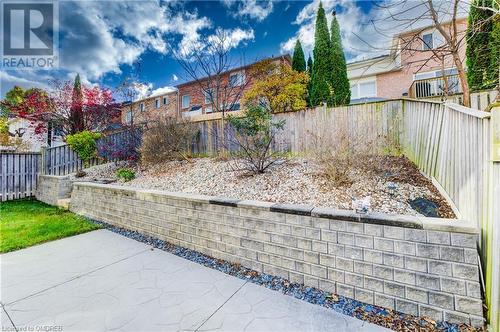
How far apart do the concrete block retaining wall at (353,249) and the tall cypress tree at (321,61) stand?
10.9 metres

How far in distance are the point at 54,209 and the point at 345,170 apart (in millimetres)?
7626

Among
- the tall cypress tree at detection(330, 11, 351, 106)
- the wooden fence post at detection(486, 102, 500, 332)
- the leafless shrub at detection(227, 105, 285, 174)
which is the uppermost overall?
the tall cypress tree at detection(330, 11, 351, 106)

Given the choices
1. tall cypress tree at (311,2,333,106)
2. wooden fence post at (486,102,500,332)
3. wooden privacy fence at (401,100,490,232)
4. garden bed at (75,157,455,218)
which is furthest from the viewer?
tall cypress tree at (311,2,333,106)

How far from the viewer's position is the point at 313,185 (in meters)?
3.70

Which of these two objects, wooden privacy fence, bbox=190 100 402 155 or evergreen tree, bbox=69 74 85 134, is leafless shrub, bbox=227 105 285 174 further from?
evergreen tree, bbox=69 74 85 134

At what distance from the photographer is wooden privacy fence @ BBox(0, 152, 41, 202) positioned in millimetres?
7715

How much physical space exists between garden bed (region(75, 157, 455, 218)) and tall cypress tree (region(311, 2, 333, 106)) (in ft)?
27.7

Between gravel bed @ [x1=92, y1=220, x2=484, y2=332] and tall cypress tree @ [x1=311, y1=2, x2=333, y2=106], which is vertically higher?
tall cypress tree @ [x1=311, y1=2, x2=333, y2=106]

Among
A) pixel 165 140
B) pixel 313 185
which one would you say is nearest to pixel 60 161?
pixel 165 140

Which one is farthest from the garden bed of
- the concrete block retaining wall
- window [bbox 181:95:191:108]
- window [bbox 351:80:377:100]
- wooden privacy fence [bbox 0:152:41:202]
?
window [bbox 181:95:191:108]

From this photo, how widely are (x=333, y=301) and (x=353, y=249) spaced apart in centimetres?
56

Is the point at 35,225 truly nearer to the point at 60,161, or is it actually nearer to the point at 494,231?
the point at 60,161

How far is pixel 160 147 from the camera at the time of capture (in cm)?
665

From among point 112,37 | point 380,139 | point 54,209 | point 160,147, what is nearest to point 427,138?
point 380,139
